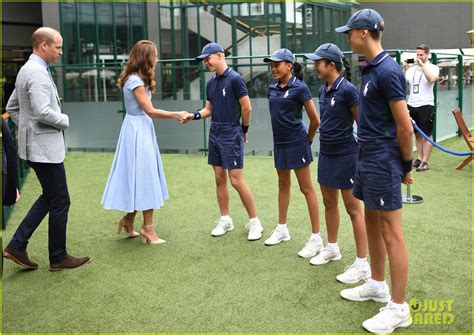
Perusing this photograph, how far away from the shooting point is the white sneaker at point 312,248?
4.80m

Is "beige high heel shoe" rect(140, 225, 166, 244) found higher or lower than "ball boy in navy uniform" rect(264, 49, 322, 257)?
lower

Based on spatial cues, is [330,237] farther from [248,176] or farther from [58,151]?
[248,176]

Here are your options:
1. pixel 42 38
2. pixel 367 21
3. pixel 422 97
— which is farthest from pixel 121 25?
pixel 367 21

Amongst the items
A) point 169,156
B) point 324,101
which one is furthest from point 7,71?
point 324,101

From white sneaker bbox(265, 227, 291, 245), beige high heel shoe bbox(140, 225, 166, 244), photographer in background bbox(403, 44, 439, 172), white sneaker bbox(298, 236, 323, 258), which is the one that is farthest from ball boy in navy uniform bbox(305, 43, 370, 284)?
photographer in background bbox(403, 44, 439, 172)

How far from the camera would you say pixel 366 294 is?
3.78m

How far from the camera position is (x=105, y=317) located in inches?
146

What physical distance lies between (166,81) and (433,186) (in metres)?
7.98

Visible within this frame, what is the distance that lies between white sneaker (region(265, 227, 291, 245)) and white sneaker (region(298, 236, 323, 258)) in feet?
1.35

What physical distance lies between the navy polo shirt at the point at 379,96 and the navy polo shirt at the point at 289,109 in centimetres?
142

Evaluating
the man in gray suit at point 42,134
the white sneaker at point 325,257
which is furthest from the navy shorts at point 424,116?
the man in gray suit at point 42,134

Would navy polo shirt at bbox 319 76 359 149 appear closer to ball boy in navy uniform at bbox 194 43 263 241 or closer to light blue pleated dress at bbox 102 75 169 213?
ball boy in navy uniform at bbox 194 43 263 241

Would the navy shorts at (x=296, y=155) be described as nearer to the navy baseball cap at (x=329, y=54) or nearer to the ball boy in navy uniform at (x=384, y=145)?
the navy baseball cap at (x=329, y=54)

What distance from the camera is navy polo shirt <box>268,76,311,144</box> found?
474 centimetres
